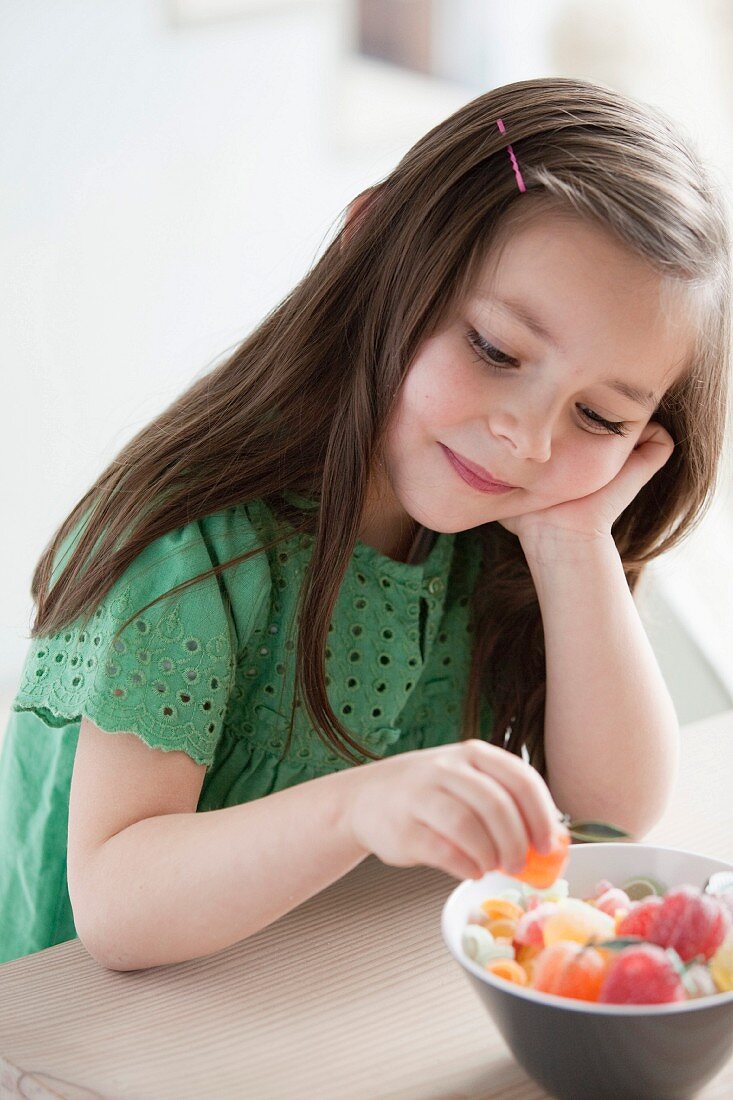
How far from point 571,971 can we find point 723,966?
0.24ft

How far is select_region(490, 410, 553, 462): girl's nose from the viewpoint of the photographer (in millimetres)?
776

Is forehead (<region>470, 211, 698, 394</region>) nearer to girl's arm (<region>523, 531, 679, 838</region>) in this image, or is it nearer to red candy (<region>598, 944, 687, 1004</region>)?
girl's arm (<region>523, 531, 679, 838</region>)

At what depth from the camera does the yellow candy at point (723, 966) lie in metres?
0.54

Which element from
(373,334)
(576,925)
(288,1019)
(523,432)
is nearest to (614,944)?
(576,925)

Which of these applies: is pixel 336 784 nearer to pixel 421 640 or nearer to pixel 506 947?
pixel 506 947

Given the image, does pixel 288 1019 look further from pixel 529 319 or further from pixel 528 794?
pixel 529 319

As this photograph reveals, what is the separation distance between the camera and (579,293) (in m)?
0.75

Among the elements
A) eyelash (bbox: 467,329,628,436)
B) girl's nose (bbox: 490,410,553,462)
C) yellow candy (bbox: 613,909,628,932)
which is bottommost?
yellow candy (bbox: 613,909,628,932)

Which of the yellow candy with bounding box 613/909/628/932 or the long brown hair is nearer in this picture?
the yellow candy with bounding box 613/909/628/932

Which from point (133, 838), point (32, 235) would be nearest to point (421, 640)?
point (133, 838)

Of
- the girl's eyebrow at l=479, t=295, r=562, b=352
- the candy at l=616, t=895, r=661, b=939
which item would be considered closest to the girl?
the girl's eyebrow at l=479, t=295, r=562, b=352

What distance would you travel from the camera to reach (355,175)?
236 centimetres

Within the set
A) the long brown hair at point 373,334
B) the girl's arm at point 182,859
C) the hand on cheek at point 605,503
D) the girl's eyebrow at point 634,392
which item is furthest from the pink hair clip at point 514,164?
the girl's arm at point 182,859

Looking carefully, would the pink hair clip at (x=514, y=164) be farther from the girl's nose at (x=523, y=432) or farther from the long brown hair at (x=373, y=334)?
the girl's nose at (x=523, y=432)
